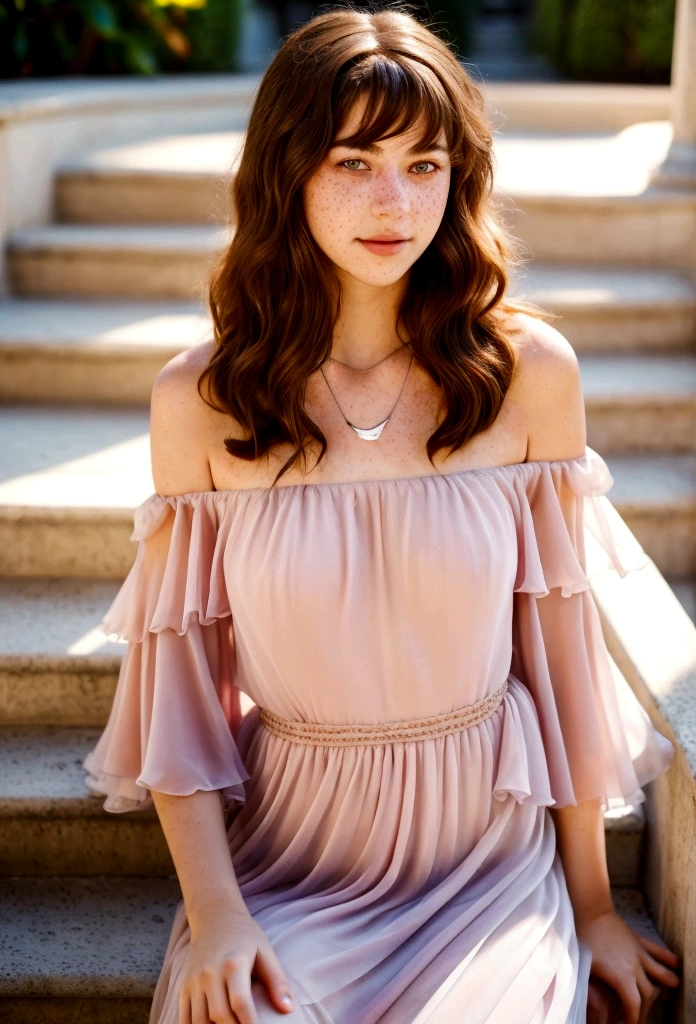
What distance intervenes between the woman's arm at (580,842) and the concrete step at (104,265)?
89.8 inches

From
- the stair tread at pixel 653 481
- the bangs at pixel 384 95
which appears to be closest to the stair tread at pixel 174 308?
the stair tread at pixel 653 481

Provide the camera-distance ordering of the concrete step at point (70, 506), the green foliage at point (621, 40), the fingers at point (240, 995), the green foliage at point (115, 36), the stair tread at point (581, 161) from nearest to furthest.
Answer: the fingers at point (240, 995) < the concrete step at point (70, 506) < the stair tread at point (581, 161) < the green foliage at point (115, 36) < the green foliage at point (621, 40)

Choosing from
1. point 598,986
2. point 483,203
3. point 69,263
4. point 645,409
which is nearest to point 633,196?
point 645,409

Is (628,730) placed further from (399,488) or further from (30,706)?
(30,706)

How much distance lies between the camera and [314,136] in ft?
5.52

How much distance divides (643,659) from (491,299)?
30.7 inches

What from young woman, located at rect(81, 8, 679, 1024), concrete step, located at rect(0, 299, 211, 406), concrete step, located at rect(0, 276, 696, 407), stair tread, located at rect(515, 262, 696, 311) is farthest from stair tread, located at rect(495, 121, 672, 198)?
young woman, located at rect(81, 8, 679, 1024)

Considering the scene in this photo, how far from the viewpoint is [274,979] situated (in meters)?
1.61

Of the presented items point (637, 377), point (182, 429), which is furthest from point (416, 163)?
point (637, 377)

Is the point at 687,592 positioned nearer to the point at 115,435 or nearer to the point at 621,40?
the point at 115,435

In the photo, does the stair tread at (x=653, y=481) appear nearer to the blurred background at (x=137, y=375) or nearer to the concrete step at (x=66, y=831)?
the blurred background at (x=137, y=375)

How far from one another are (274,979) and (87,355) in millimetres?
2371

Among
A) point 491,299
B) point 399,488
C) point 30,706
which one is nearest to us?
point 399,488

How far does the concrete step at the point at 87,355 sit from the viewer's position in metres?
3.53
